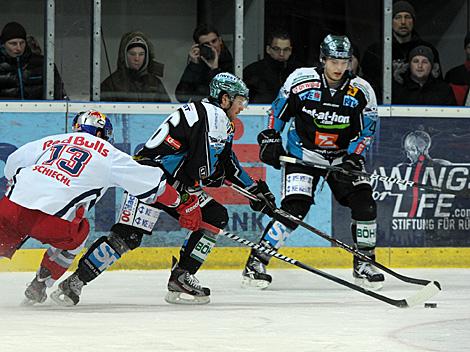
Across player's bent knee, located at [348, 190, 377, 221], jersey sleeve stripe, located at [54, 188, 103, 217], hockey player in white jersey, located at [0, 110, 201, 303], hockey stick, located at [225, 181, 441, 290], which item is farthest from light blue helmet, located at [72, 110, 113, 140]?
player's bent knee, located at [348, 190, 377, 221]

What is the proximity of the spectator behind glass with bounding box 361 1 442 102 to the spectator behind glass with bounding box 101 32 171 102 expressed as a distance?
1286mm

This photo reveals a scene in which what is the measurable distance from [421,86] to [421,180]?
0.62m

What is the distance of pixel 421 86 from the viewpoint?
7742 millimetres

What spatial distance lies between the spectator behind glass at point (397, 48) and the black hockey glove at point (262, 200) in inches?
78.0

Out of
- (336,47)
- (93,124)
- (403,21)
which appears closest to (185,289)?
(93,124)

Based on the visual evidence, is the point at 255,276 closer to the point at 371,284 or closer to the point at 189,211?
the point at 371,284

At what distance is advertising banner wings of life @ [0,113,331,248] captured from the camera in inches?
279

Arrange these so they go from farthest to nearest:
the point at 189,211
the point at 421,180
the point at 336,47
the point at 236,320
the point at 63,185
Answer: the point at 421,180 < the point at 336,47 < the point at 189,211 < the point at 63,185 < the point at 236,320

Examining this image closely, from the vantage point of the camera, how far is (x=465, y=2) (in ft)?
26.0

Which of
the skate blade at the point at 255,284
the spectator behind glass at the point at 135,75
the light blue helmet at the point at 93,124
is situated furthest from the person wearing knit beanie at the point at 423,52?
the light blue helmet at the point at 93,124

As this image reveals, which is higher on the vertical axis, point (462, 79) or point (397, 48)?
point (397, 48)

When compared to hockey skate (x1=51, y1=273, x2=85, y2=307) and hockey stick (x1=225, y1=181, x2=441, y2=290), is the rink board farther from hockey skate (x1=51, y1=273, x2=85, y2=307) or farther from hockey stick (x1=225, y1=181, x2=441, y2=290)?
hockey skate (x1=51, y1=273, x2=85, y2=307)

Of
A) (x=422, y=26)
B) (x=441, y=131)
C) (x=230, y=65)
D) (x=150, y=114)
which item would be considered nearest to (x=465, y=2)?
(x=422, y=26)

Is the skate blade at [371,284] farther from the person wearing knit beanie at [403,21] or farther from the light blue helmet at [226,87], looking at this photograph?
the person wearing knit beanie at [403,21]
